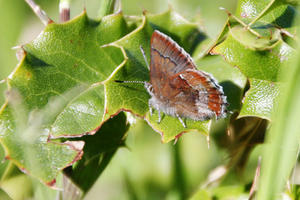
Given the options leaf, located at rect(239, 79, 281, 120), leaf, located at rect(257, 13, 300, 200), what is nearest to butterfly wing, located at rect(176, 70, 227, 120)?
leaf, located at rect(239, 79, 281, 120)

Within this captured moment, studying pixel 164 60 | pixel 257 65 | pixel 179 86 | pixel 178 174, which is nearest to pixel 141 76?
pixel 164 60

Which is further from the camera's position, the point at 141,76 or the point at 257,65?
the point at 141,76

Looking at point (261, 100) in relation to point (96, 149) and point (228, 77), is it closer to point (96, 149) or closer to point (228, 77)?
point (228, 77)

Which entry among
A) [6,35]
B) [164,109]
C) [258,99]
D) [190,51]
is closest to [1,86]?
[6,35]

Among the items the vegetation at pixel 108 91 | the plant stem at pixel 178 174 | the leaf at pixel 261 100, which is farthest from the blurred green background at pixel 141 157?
the leaf at pixel 261 100

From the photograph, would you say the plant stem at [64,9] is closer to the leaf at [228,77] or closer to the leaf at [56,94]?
the leaf at [56,94]
